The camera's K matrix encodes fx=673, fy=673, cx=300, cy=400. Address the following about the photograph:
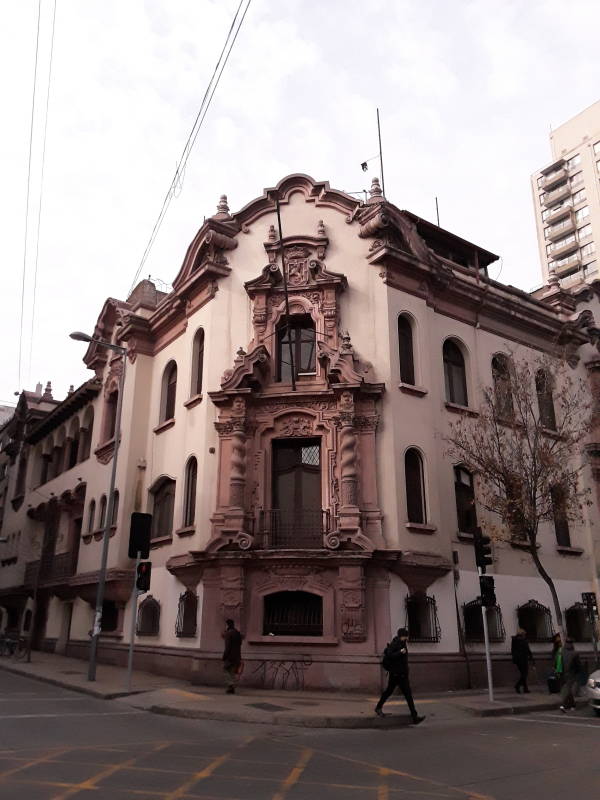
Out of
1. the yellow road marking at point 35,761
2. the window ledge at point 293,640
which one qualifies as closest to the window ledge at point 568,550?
the window ledge at point 293,640

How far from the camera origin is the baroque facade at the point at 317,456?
17422 millimetres

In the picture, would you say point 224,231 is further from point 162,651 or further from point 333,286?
point 162,651

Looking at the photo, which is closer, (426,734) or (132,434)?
(426,734)

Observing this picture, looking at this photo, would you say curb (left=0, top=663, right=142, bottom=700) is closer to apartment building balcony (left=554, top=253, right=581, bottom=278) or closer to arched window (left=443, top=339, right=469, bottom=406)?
arched window (left=443, top=339, right=469, bottom=406)

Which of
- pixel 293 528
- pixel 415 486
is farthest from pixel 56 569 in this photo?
pixel 415 486

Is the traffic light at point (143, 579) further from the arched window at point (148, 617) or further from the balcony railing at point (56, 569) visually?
the balcony railing at point (56, 569)

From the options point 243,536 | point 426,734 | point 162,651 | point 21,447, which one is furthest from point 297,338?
point 21,447

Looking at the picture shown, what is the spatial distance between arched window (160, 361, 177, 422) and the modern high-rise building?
58.3m

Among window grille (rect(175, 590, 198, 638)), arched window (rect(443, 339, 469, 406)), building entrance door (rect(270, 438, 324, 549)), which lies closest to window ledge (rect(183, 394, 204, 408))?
building entrance door (rect(270, 438, 324, 549))

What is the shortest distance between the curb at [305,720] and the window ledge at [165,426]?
11.3m

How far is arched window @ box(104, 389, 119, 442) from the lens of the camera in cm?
2705

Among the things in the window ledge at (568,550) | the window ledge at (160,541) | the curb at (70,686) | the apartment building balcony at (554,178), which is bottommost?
→ the curb at (70,686)

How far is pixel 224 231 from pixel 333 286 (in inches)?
168

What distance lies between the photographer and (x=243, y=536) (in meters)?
17.8
